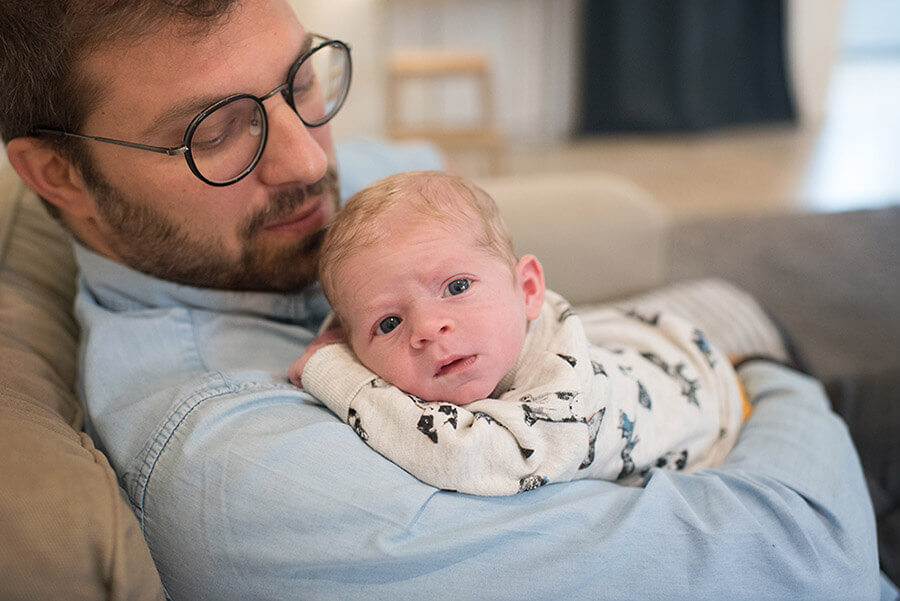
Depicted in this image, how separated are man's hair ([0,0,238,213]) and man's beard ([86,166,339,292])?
92 millimetres

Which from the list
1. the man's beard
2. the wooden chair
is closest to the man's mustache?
the man's beard

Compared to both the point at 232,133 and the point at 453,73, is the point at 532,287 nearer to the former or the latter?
the point at 232,133

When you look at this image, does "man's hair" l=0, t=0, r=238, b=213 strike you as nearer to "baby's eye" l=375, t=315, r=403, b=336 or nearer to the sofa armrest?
"baby's eye" l=375, t=315, r=403, b=336

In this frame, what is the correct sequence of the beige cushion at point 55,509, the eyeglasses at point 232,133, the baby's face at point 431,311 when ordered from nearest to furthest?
the beige cushion at point 55,509, the baby's face at point 431,311, the eyeglasses at point 232,133

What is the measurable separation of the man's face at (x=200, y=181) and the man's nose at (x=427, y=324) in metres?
0.31

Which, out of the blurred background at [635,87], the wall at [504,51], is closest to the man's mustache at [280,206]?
the blurred background at [635,87]

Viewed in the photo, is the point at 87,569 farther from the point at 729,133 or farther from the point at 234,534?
the point at 729,133

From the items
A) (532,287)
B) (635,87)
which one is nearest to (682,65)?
(635,87)

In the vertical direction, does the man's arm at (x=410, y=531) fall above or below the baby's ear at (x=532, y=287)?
below

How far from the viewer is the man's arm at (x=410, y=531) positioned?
868mm

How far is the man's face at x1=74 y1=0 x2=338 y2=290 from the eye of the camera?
1.06 m

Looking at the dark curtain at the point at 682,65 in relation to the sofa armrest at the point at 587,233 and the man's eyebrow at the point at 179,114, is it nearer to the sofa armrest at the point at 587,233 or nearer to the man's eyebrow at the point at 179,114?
the sofa armrest at the point at 587,233

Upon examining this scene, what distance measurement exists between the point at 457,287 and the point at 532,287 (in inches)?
5.6

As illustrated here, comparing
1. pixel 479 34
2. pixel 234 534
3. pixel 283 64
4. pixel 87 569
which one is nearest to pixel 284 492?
pixel 234 534
